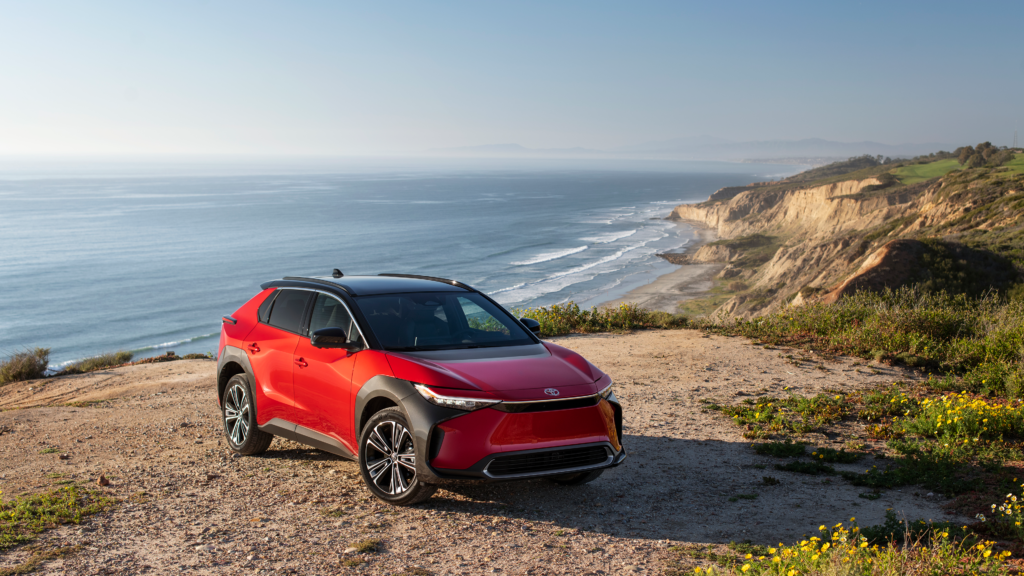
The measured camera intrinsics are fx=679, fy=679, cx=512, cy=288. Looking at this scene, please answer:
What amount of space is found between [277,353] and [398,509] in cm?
200

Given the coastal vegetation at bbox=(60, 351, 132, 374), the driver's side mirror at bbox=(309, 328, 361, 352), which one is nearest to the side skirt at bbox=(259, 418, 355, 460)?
the driver's side mirror at bbox=(309, 328, 361, 352)

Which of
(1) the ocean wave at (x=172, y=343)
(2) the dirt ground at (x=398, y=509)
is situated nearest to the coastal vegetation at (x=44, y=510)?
(2) the dirt ground at (x=398, y=509)

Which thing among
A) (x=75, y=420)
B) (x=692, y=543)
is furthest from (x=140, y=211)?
(x=692, y=543)

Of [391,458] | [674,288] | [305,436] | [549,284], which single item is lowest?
[549,284]

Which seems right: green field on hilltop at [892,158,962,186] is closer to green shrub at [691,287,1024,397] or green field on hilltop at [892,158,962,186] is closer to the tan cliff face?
the tan cliff face

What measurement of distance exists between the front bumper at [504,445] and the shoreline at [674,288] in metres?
33.5

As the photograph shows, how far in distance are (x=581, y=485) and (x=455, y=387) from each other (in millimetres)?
1715

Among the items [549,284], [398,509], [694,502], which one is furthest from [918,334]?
[549,284]

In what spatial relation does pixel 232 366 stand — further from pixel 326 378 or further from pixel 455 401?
pixel 455 401

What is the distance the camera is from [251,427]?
6520 millimetres

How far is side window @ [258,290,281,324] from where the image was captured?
6676mm

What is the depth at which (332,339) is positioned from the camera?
530cm

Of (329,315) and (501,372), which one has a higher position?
(329,315)

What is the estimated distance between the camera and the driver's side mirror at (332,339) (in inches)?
209
